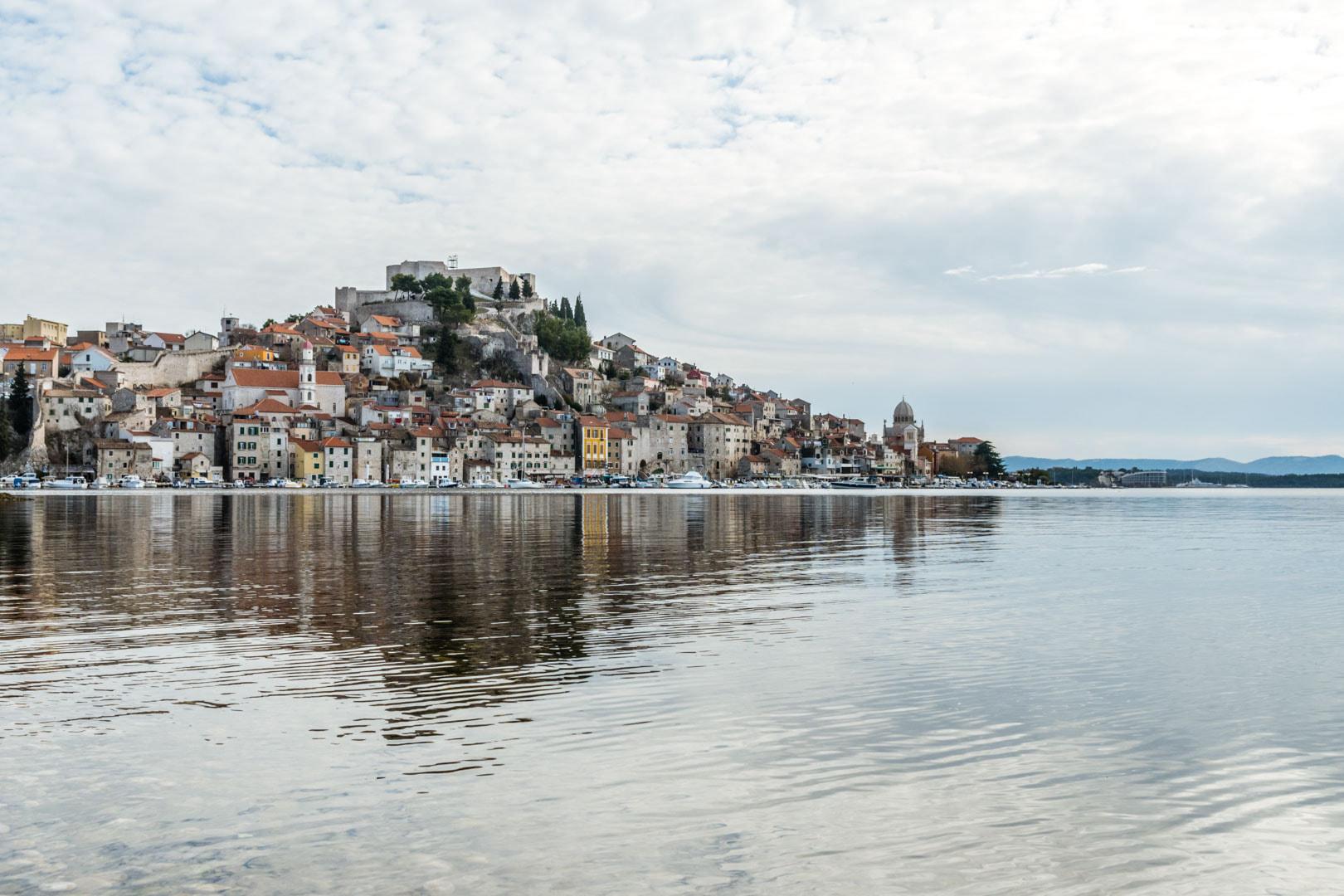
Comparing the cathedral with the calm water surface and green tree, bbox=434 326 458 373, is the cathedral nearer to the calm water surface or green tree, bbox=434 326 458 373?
green tree, bbox=434 326 458 373

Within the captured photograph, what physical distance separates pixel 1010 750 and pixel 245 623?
408 inches

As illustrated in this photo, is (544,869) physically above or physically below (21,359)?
below

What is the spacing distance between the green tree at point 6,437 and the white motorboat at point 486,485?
38.8 meters

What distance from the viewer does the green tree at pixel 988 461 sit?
172625mm

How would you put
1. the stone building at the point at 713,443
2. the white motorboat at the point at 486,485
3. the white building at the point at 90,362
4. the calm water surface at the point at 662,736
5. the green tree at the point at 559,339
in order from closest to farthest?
the calm water surface at the point at 662,736 → the white motorboat at the point at 486,485 → the white building at the point at 90,362 → the stone building at the point at 713,443 → the green tree at the point at 559,339

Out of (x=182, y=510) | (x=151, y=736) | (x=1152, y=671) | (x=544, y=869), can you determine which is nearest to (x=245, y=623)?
(x=151, y=736)

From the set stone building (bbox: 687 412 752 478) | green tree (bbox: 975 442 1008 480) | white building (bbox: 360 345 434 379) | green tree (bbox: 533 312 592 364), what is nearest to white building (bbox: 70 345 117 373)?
white building (bbox: 360 345 434 379)

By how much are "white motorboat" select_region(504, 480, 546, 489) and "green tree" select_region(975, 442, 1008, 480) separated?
90.6m

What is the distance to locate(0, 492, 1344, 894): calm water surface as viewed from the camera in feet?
20.0

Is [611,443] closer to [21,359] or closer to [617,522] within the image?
[21,359]

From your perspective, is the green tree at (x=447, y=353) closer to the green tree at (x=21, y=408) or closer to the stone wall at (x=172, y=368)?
the stone wall at (x=172, y=368)

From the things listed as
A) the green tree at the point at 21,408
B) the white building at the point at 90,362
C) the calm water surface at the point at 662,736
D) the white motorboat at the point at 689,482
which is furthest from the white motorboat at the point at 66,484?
the calm water surface at the point at 662,736

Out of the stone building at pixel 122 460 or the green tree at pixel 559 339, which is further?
the green tree at pixel 559 339

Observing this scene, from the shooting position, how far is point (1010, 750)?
27.7 feet
